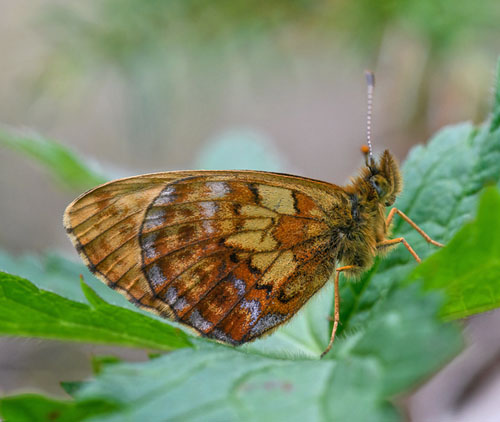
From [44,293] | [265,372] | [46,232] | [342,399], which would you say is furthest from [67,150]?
[46,232]

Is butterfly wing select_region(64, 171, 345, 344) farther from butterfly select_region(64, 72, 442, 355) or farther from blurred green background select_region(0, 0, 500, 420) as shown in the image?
blurred green background select_region(0, 0, 500, 420)

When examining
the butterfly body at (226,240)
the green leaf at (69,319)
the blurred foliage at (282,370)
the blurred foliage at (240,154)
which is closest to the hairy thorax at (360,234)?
the butterfly body at (226,240)

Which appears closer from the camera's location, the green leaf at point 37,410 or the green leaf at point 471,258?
the green leaf at point 471,258

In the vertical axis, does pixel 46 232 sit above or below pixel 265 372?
above

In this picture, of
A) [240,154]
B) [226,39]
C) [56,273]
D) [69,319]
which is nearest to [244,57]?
[226,39]

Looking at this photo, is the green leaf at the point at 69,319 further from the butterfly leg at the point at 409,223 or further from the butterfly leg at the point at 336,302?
the butterfly leg at the point at 409,223

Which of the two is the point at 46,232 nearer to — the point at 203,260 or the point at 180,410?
the point at 203,260
